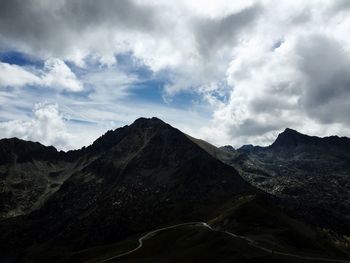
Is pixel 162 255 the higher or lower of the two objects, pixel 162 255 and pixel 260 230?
the lower

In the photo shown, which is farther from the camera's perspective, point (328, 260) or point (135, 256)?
point (135, 256)

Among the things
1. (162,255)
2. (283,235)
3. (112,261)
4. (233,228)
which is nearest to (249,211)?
(233,228)

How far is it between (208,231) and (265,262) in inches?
2324

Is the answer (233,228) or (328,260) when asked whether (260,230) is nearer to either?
(233,228)

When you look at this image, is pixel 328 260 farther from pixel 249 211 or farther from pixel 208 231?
pixel 249 211

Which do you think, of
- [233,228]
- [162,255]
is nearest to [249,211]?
[233,228]

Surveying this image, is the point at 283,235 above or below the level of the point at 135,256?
above

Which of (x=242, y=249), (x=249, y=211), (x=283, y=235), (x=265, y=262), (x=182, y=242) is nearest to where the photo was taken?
(x=265, y=262)

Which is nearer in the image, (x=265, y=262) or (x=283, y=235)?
(x=265, y=262)

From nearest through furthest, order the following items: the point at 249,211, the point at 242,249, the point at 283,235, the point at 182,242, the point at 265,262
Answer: the point at 265,262, the point at 242,249, the point at 283,235, the point at 182,242, the point at 249,211

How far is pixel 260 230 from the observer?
17412cm

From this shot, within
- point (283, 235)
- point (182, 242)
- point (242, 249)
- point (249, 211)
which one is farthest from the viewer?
point (249, 211)

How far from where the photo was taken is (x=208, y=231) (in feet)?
583

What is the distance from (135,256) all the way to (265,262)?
76708 mm
